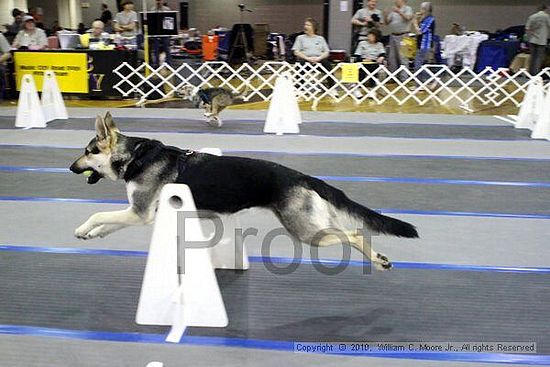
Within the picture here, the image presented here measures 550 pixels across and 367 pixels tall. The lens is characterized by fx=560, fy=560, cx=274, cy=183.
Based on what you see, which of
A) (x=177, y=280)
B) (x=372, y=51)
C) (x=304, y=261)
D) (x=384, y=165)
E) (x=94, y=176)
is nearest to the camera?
(x=177, y=280)

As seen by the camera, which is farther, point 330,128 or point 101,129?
point 330,128

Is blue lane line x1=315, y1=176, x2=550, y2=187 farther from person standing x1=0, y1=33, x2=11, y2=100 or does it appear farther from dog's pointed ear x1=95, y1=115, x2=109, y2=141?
person standing x1=0, y1=33, x2=11, y2=100

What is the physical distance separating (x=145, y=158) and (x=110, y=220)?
1.49 ft

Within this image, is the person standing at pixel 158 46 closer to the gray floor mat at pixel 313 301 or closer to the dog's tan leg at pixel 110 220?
the gray floor mat at pixel 313 301

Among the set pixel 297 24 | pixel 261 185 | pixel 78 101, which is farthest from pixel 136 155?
pixel 297 24

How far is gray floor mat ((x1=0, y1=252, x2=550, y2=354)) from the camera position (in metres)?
3.26

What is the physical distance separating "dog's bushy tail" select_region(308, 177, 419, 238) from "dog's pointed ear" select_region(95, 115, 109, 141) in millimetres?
1358

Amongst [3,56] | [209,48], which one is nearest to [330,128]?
[3,56]

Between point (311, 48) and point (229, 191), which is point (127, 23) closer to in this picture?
point (311, 48)

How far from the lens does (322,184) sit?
3.55m

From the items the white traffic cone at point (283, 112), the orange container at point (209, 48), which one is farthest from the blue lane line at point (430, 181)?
the orange container at point (209, 48)

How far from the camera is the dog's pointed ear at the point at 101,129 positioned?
3580mm

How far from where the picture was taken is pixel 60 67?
12.5 metres

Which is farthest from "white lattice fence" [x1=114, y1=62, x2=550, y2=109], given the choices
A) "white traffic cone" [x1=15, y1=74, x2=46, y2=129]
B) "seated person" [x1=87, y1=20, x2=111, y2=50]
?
"white traffic cone" [x1=15, y1=74, x2=46, y2=129]
